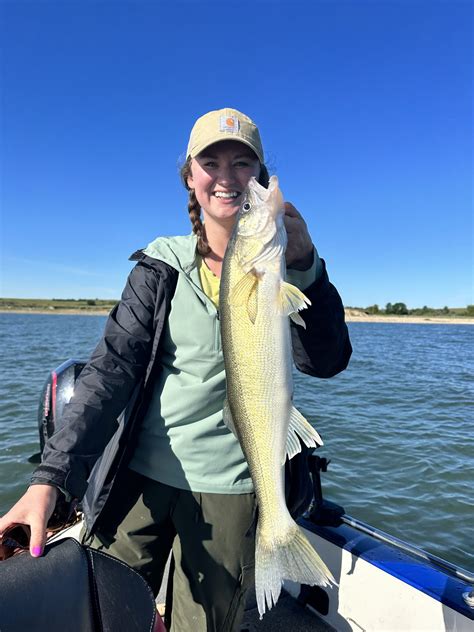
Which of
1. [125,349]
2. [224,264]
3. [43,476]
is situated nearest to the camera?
[43,476]

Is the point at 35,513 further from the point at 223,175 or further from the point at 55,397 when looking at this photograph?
the point at 55,397

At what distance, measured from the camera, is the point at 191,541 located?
246cm

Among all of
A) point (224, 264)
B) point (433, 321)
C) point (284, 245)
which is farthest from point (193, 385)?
point (433, 321)

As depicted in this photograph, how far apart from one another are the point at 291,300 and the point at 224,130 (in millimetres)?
993

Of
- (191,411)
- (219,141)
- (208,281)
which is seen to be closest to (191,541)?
(191,411)

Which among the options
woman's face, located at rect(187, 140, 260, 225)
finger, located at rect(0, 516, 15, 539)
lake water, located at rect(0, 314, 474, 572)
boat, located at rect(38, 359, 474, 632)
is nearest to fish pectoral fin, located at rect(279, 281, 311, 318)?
woman's face, located at rect(187, 140, 260, 225)

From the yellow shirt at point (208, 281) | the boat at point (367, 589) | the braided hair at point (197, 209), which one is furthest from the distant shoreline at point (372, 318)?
the yellow shirt at point (208, 281)

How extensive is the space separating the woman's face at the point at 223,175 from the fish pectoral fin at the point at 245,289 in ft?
1.78

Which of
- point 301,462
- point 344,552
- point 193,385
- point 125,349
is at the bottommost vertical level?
point 344,552

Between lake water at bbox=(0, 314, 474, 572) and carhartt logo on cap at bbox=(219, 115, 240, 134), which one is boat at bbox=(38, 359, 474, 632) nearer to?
carhartt logo on cap at bbox=(219, 115, 240, 134)

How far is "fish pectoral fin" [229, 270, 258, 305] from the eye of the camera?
6.73 ft

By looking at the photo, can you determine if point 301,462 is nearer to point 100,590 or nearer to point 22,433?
point 100,590

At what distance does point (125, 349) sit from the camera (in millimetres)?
2330

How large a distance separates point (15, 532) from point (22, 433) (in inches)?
372
